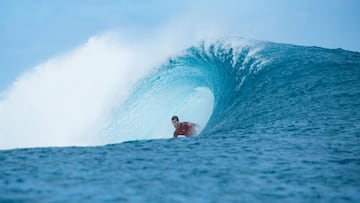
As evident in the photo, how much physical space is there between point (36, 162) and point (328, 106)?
12.8ft

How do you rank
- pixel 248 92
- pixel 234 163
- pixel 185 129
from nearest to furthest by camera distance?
pixel 234 163 < pixel 185 129 < pixel 248 92

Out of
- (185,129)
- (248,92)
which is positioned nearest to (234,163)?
(185,129)

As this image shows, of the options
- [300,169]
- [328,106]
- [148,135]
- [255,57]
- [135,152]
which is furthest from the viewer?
[148,135]

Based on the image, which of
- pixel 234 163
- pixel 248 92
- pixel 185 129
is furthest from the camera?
pixel 248 92

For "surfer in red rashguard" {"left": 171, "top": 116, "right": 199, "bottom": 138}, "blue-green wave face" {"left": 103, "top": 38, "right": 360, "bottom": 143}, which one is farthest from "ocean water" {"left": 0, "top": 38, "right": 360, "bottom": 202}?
"surfer in red rashguard" {"left": 171, "top": 116, "right": 199, "bottom": 138}

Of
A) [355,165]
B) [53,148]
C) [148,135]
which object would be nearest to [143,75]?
[148,135]

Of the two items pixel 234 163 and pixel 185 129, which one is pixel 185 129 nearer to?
pixel 185 129

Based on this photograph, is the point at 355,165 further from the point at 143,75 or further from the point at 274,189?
the point at 143,75

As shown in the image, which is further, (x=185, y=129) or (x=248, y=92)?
(x=248, y=92)

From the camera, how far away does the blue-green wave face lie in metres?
4.57

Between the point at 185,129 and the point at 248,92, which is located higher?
the point at 248,92

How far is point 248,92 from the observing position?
25.8 ft

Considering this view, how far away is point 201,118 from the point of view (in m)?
14.6

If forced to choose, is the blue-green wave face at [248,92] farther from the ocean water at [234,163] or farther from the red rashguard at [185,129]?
the red rashguard at [185,129]
